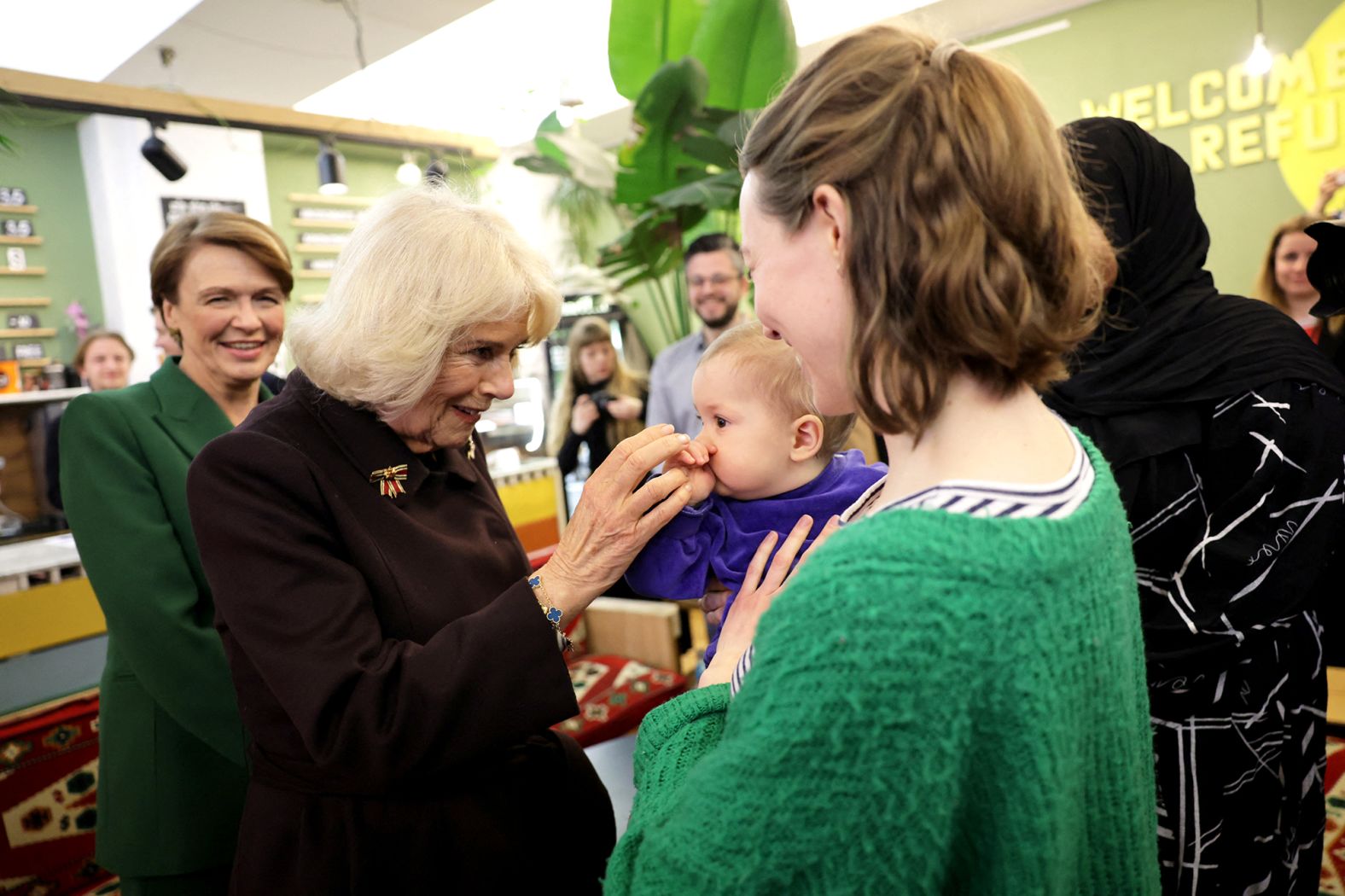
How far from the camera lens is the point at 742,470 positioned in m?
1.45

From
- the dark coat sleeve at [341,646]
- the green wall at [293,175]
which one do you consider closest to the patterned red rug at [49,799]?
the dark coat sleeve at [341,646]

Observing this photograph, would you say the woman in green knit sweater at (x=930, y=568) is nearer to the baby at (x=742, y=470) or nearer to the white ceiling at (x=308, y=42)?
the baby at (x=742, y=470)

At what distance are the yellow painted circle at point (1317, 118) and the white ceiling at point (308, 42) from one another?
5.34 feet

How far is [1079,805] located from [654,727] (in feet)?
1.42

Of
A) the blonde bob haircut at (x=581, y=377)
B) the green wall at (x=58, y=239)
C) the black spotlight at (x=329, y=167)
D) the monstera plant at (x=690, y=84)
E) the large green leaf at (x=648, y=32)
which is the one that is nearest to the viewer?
the monstera plant at (x=690, y=84)

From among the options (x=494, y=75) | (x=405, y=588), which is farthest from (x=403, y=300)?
(x=494, y=75)

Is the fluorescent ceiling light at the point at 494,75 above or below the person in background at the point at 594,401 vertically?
above

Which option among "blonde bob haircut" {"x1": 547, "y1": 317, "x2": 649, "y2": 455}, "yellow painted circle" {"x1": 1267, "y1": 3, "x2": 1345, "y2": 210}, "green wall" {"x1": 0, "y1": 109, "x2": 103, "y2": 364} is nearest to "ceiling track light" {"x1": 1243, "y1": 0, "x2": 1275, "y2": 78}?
"yellow painted circle" {"x1": 1267, "y1": 3, "x2": 1345, "y2": 210}

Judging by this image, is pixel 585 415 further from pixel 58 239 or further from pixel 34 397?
pixel 58 239

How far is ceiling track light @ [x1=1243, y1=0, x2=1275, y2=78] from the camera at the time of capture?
532 cm

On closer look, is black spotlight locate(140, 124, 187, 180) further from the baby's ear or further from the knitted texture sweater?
the knitted texture sweater

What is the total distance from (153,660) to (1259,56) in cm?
→ 655

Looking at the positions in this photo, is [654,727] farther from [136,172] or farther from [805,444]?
[136,172]

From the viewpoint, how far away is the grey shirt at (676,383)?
3.93m
